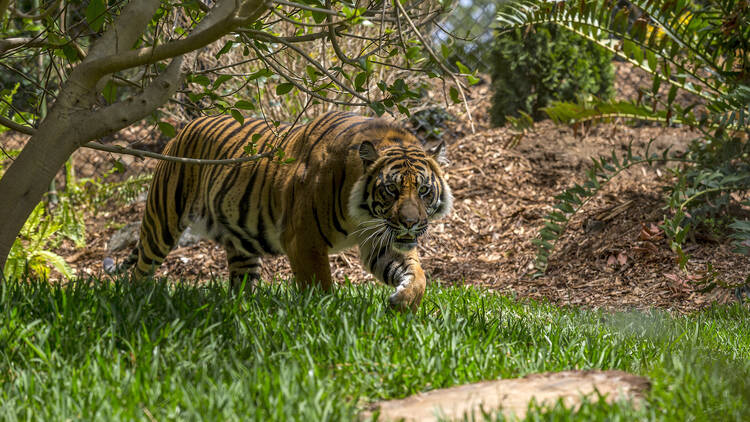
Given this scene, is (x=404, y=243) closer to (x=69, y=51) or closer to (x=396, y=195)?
(x=396, y=195)

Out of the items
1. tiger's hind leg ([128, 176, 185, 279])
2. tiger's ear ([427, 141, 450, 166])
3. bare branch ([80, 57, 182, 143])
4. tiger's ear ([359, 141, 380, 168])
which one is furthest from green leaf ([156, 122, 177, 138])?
tiger's hind leg ([128, 176, 185, 279])

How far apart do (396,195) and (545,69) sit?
6.08 m

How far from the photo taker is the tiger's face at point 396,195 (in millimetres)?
4031

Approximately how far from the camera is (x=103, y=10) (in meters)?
2.99

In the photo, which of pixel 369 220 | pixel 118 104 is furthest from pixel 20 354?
pixel 369 220

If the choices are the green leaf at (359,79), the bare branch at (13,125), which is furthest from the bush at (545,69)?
the bare branch at (13,125)

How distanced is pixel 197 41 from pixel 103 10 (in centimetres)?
44

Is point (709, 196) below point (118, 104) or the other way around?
the other way around

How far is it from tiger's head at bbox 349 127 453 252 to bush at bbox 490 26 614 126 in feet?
18.1

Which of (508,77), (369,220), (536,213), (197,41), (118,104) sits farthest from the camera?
(508,77)

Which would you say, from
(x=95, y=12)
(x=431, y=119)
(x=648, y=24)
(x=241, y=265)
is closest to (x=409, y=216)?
(x=95, y=12)

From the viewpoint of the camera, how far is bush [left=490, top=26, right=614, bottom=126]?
9.39 metres

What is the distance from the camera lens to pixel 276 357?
9.44ft

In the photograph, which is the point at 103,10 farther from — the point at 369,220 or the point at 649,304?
the point at 649,304
